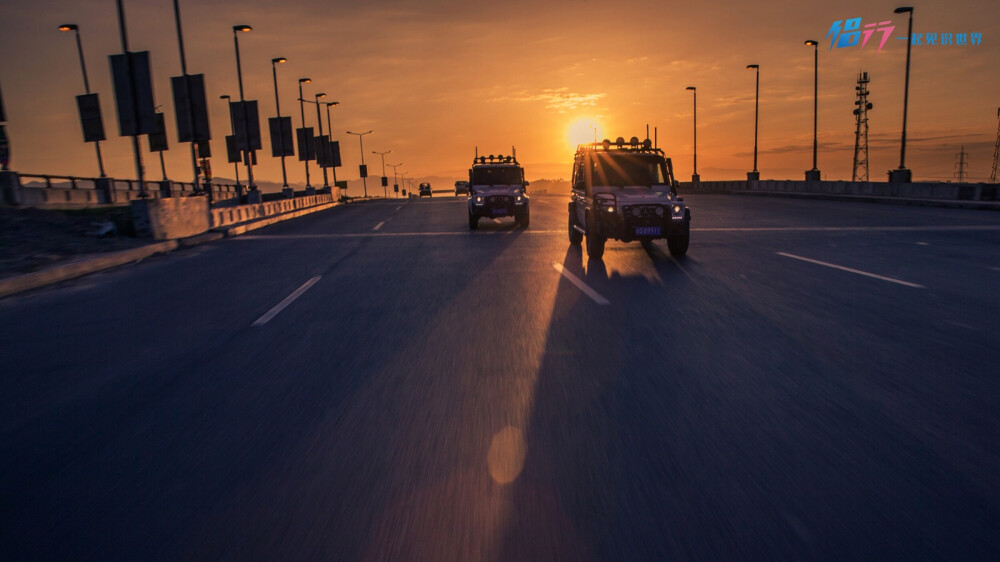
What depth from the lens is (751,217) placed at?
22.6 metres

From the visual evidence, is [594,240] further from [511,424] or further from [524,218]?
[524,218]

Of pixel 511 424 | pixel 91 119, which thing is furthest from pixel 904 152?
pixel 91 119

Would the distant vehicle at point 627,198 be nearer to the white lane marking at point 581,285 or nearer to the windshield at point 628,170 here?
the windshield at point 628,170

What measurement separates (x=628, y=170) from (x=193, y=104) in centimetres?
2092

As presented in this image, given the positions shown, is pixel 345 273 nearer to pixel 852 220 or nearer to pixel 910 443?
pixel 910 443

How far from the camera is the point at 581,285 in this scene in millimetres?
9609

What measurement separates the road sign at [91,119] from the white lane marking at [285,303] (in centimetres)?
4101

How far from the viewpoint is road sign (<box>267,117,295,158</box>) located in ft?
190

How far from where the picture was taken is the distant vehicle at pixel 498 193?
20625mm

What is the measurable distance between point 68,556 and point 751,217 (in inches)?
891

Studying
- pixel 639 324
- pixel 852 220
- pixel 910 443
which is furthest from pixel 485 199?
pixel 910 443

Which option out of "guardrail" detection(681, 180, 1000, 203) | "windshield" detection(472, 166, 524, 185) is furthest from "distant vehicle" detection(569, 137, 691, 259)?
"guardrail" detection(681, 180, 1000, 203)

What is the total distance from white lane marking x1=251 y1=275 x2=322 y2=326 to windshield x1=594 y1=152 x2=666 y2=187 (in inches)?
234

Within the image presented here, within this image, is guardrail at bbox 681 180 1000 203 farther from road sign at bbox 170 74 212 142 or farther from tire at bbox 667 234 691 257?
road sign at bbox 170 74 212 142
